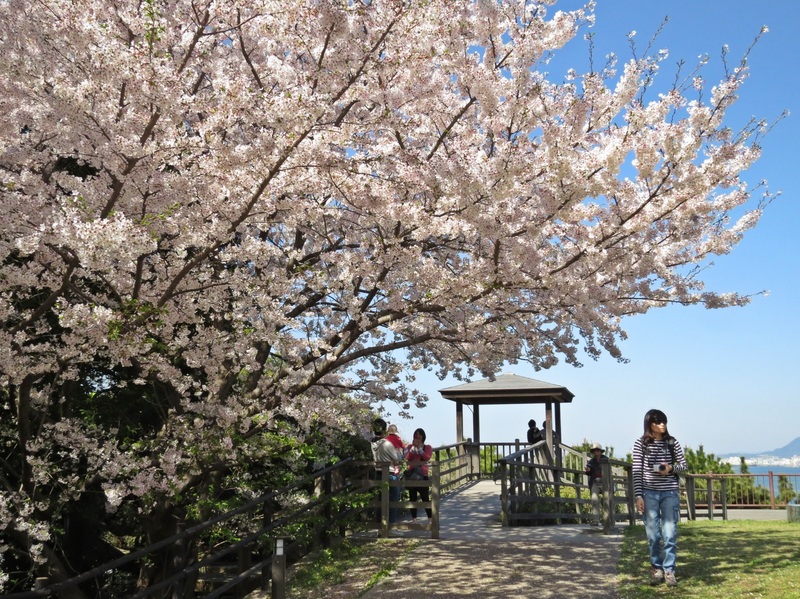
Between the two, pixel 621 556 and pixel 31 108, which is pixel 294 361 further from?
pixel 621 556

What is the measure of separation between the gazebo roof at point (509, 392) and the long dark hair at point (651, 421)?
41.7 ft

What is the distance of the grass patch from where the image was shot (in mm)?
8125

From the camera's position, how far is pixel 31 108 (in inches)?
267

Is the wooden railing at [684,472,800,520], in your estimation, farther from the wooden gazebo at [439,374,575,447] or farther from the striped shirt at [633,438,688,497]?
the striped shirt at [633,438,688,497]

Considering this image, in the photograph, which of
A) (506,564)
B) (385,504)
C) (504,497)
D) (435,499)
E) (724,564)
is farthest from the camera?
(504,497)

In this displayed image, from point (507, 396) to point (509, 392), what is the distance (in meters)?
0.39

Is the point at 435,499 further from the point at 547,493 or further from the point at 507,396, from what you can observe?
the point at 507,396

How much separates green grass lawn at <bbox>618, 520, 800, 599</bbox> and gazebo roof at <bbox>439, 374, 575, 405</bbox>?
858cm

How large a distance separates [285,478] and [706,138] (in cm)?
685

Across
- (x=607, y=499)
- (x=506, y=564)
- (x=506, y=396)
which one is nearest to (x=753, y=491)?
(x=506, y=396)

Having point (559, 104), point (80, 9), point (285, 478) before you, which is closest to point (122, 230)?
point (80, 9)

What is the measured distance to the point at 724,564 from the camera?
8500mm

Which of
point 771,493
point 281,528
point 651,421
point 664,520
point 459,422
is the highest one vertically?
point 459,422

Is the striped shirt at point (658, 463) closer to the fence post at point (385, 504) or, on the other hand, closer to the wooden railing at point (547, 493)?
the wooden railing at point (547, 493)
